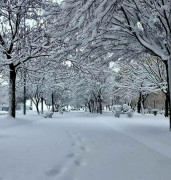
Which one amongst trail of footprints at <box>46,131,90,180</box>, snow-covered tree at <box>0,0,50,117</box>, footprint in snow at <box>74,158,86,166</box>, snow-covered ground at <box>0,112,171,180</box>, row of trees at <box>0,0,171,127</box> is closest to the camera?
snow-covered ground at <box>0,112,171,180</box>

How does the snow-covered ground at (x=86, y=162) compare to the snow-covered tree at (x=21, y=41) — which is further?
the snow-covered tree at (x=21, y=41)

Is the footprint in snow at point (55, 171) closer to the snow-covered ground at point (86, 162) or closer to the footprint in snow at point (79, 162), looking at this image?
the snow-covered ground at point (86, 162)

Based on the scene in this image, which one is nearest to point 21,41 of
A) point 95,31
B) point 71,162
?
point 95,31

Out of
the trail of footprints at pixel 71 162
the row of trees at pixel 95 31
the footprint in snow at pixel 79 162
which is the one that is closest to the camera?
the trail of footprints at pixel 71 162

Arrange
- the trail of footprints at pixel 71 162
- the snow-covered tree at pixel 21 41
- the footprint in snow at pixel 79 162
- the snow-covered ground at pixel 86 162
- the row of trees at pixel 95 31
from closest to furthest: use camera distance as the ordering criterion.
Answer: the snow-covered ground at pixel 86 162, the trail of footprints at pixel 71 162, the footprint in snow at pixel 79 162, the row of trees at pixel 95 31, the snow-covered tree at pixel 21 41

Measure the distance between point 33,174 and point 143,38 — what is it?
7.92 m

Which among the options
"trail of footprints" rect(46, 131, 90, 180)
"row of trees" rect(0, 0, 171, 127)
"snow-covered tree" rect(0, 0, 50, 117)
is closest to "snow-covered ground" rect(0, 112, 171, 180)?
"trail of footprints" rect(46, 131, 90, 180)

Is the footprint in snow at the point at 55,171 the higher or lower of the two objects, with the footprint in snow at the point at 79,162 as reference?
higher

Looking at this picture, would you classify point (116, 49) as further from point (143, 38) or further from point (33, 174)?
point (33, 174)

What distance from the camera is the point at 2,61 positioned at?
18.0 meters

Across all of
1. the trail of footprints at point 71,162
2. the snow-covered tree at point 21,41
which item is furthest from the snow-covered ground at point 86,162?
the snow-covered tree at point 21,41

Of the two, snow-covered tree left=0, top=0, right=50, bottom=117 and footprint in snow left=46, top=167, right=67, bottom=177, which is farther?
snow-covered tree left=0, top=0, right=50, bottom=117

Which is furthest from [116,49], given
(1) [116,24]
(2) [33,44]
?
(2) [33,44]

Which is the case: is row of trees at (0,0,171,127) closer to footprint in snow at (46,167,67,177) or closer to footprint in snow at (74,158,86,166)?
footprint in snow at (74,158,86,166)
